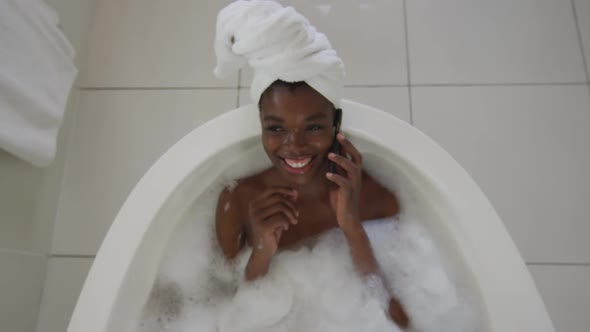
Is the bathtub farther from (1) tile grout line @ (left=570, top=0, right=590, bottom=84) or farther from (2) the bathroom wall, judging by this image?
(1) tile grout line @ (left=570, top=0, right=590, bottom=84)

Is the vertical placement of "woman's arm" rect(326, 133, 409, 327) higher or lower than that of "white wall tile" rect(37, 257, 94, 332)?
higher

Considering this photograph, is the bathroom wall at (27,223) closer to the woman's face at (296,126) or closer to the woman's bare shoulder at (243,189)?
the woman's bare shoulder at (243,189)

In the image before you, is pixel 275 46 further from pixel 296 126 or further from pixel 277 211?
pixel 277 211

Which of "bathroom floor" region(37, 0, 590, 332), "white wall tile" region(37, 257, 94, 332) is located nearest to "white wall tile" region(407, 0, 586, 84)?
"bathroom floor" region(37, 0, 590, 332)

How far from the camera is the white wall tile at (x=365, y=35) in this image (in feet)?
3.37

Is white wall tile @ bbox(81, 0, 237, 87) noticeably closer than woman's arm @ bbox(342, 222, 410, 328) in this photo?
No

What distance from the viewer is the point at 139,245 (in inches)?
23.2

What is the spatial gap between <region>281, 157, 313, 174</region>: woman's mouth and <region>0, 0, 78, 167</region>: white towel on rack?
0.42 m

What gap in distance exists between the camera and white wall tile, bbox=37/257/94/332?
92cm

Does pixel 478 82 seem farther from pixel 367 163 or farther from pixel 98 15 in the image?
pixel 98 15

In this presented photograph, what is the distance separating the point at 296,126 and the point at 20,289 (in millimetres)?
649

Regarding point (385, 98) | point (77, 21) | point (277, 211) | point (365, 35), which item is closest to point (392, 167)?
point (277, 211)

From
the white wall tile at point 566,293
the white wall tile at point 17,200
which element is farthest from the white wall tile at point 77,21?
the white wall tile at point 566,293

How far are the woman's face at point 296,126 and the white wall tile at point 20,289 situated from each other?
0.55m
